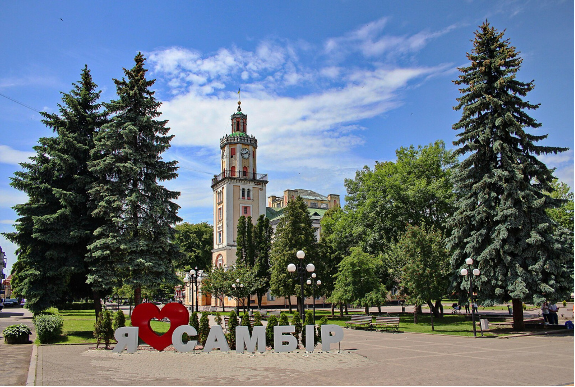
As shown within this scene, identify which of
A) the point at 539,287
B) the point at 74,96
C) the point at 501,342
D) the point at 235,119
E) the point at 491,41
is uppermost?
the point at 235,119

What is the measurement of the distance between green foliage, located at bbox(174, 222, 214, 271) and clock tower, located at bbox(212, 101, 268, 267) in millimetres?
10470

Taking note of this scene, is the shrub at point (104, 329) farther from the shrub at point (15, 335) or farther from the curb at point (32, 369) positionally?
the shrub at point (15, 335)

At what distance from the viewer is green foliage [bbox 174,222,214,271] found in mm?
72750

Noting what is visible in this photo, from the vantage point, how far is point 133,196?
22922 mm

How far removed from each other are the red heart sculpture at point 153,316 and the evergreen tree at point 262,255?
31.8 m

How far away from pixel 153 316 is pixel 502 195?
18.0m

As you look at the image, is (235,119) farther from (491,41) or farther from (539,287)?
(539,287)

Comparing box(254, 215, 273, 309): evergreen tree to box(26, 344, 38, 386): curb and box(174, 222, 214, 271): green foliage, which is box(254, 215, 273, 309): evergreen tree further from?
box(26, 344, 38, 386): curb

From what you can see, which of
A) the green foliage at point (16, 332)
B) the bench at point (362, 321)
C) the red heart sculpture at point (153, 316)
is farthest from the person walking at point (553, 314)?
the green foliage at point (16, 332)

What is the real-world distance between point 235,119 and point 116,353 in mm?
52383

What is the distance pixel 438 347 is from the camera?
17172 mm

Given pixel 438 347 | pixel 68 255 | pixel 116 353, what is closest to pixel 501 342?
pixel 438 347

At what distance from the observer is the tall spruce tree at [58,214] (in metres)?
22.4

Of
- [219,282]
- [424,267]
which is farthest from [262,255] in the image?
[424,267]
